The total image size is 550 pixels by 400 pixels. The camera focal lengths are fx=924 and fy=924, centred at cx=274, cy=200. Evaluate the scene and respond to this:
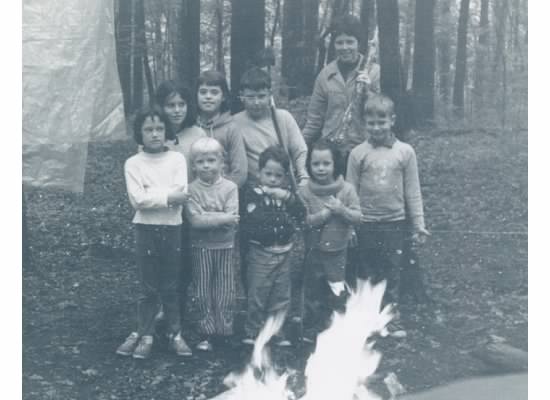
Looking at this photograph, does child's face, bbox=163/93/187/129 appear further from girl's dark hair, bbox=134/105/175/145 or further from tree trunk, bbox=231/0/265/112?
tree trunk, bbox=231/0/265/112

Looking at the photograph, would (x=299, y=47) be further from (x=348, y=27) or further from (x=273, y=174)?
(x=273, y=174)

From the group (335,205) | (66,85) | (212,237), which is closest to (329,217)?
(335,205)

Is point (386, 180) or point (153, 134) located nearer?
point (153, 134)

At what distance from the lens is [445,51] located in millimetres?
5059

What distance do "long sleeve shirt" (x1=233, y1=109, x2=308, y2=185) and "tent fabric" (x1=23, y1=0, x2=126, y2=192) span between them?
0.73m

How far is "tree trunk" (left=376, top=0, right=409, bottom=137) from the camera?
5023mm

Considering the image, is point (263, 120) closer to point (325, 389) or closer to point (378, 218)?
point (378, 218)

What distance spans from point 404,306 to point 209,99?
1.58 m

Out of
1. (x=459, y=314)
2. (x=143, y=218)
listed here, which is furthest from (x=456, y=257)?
(x=143, y=218)

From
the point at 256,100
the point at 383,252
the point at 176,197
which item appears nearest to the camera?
the point at 176,197

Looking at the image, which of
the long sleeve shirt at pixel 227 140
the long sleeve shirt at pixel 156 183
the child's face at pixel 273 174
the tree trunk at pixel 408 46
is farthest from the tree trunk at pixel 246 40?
the tree trunk at pixel 408 46

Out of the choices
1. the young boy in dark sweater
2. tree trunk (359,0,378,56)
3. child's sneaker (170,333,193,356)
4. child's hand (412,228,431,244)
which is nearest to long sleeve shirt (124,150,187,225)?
the young boy in dark sweater

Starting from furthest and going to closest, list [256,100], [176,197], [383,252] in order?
[383,252] → [256,100] → [176,197]

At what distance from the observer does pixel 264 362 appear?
5.09 metres
